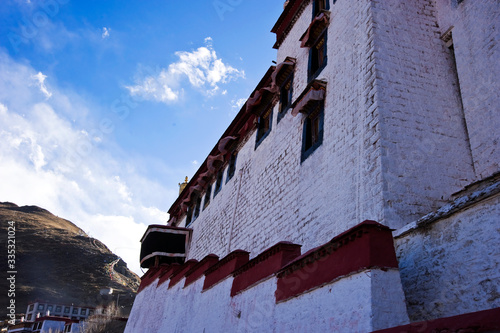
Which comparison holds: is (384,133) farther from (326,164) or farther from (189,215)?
(189,215)

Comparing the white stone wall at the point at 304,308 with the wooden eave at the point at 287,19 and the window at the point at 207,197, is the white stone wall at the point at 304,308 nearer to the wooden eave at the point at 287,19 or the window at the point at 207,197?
the window at the point at 207,197

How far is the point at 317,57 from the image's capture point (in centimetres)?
946

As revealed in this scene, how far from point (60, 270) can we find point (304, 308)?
56.6 meters

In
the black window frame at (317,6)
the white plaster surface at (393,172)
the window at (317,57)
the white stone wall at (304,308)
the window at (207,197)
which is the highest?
the black window frame at (317,6)

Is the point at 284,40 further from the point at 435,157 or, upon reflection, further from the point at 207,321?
the point at 207,321

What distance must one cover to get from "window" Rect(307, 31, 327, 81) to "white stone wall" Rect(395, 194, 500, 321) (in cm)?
526

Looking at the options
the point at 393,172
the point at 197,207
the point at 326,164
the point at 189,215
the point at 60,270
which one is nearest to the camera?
the point at 393,172

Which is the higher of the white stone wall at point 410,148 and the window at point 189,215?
the window at point 189,215

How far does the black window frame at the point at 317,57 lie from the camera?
8.77 metres

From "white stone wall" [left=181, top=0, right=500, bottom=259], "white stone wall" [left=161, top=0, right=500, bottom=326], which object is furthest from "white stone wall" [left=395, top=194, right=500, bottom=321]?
"white stone wall" [left=181, top=0, right=500, bottom=259]

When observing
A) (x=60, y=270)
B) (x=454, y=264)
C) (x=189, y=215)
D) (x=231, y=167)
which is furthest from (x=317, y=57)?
(x=60, y=270)

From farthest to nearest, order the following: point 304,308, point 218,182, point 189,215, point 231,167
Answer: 1. point 189,215
2. point 218,182
3. point 231,167
4. point 304,308

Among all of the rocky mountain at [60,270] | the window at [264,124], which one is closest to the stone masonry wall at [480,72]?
the window at [264,124]

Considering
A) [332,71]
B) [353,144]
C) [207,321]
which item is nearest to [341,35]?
[332,71]
